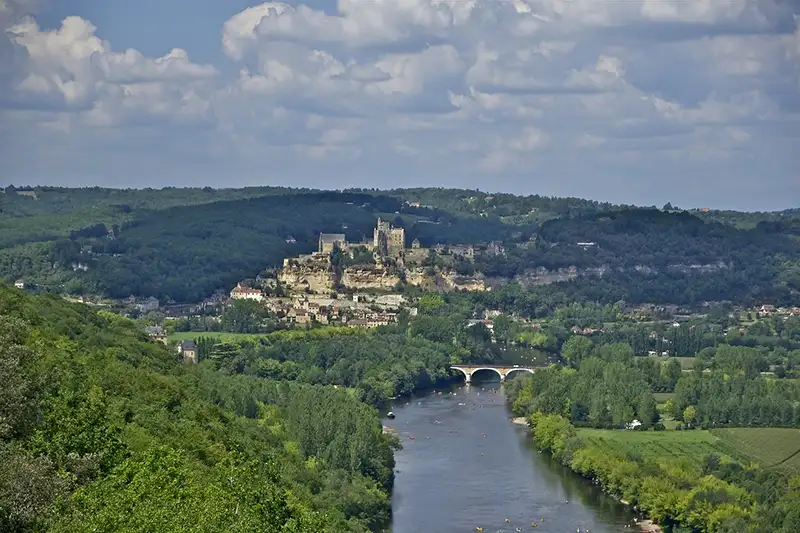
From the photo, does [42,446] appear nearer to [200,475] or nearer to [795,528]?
[200,475]

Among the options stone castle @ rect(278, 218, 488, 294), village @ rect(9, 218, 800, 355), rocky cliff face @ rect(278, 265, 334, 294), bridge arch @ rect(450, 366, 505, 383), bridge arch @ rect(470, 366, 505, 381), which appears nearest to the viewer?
bridge arch @ rect(470, 366, 505, 381)

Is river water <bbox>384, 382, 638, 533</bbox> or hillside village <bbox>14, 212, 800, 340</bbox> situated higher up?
hillside village <bbox>14, 212, 800, 340</bbox>

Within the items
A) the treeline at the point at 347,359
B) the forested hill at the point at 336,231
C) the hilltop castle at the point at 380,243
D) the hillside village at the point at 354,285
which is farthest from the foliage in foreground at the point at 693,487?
the hilltop castle at the point at 380,243

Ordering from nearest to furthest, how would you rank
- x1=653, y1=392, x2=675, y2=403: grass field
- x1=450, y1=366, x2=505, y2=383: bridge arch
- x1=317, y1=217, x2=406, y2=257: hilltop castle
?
x1=653, y1=392, x2=675, y2=403: grass field, x1=450, y1=366, x2=505, y2=383: bridge arch, x1=317, y1=217, x2=406, y2=257: hilltop castle

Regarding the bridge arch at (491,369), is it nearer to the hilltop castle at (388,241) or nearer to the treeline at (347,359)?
the treeline at (347,359)

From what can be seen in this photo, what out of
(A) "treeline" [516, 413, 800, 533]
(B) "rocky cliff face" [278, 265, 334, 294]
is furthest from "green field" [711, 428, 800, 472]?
(B) "rocky cliff face" [278, 265, 334, 294]

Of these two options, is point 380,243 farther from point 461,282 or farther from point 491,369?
point 491,369

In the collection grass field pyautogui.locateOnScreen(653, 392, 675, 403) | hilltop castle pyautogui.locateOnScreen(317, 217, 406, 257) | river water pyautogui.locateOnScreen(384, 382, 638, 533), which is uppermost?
hilltop castle pyautogui.locateOnScreen(317, 217, 406, 257)

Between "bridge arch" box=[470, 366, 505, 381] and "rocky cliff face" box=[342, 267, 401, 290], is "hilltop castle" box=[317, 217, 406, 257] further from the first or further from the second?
"bridge arch" box=[470, 366, 505, 381]
